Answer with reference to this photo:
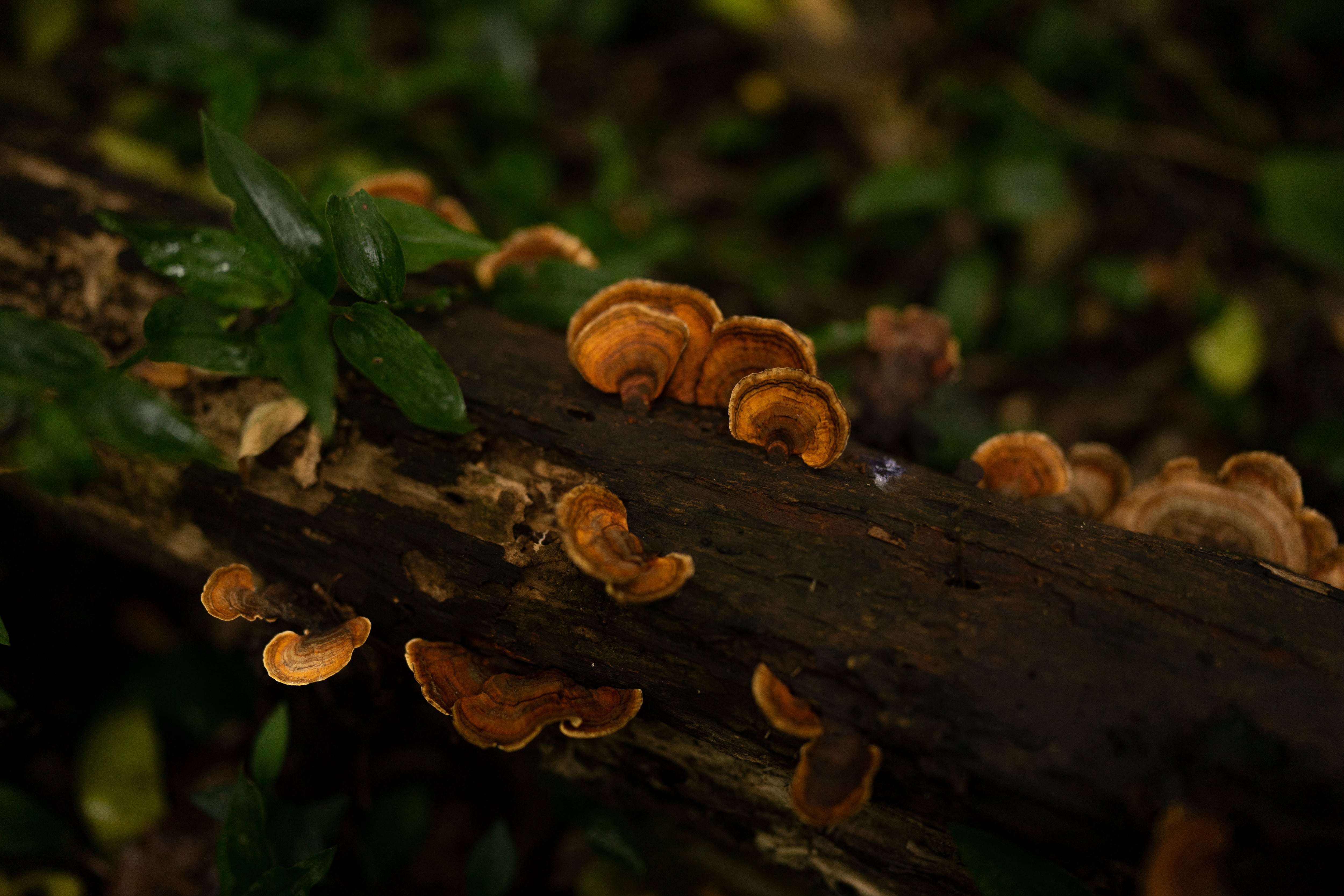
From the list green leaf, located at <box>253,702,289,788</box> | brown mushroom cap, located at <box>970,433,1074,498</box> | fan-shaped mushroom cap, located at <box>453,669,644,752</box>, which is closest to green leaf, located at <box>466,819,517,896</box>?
green leaf, located at <box>253,702,289,788</box>

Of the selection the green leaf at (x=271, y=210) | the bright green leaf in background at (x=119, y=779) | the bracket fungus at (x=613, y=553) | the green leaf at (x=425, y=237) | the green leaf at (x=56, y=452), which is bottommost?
the bright green leaf in background at (x=119, y=779)

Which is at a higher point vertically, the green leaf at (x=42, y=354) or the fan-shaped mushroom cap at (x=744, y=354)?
the fan-shaped mushroom cap at (x=744, y=354)

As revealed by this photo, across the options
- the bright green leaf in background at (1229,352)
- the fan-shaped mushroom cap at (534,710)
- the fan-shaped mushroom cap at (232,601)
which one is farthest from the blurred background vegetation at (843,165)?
the fan-shaped mushroom cap at (534,710)

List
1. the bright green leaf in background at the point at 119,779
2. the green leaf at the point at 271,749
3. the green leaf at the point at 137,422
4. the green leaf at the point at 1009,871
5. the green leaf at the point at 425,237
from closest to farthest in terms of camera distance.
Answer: the green leaf at the point at 137,422, the green leaf at the point at 1009,871, the green leaf at the point at 425,237, the green leaf at the point at 271,749, the bright green leaf in background at the point at 119,779

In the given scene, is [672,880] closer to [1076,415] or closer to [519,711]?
[519,711]

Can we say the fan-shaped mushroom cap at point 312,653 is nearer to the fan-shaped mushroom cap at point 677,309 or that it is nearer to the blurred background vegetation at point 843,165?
the fan-shaped mushroom cap at point 677,309

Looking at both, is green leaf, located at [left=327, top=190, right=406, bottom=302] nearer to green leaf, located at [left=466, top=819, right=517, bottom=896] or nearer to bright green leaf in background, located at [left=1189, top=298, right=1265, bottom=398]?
green leaf, located at [left=466, top=819, right=517, bottom=896]

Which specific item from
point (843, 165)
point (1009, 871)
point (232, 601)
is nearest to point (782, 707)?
point (1009, 871)
